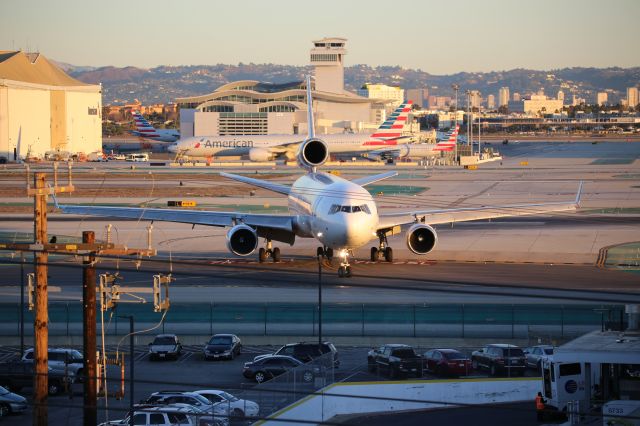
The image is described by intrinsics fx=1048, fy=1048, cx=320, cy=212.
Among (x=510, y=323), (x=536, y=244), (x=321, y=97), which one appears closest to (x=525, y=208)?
(x=536, y=244)

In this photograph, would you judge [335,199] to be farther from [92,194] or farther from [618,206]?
[92,194]

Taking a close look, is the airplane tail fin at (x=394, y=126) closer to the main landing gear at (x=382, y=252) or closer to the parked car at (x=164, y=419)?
the main landing gear at (x=382, y=252)

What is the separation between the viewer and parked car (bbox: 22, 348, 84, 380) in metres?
29.5

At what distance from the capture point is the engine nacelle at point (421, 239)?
46.1 m

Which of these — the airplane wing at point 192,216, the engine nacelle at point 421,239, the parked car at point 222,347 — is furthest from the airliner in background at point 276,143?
the parked car at point 222,347

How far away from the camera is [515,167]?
12662 centimetres

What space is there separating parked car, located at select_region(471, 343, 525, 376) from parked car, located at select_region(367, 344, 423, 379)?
1965 millimetres

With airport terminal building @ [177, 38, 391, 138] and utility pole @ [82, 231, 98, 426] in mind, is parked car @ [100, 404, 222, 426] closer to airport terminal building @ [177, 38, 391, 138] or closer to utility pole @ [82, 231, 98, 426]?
utility pole @ [82, 231, 98, 426]

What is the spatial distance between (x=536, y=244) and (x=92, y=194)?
44681 mm

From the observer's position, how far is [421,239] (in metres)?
46.2

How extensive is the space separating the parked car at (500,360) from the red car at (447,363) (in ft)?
2.12

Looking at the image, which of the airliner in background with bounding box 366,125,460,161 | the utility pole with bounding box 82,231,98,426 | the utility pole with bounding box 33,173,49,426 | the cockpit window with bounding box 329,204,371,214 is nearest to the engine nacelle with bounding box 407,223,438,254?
the cockpit window with bounding box 329,204,371,214

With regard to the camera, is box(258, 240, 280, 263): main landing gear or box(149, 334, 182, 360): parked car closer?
box(149, 334, 182, 360): parked car

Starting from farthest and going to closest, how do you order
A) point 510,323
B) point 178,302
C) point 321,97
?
point 321,97
point 178,302
point 510,323
